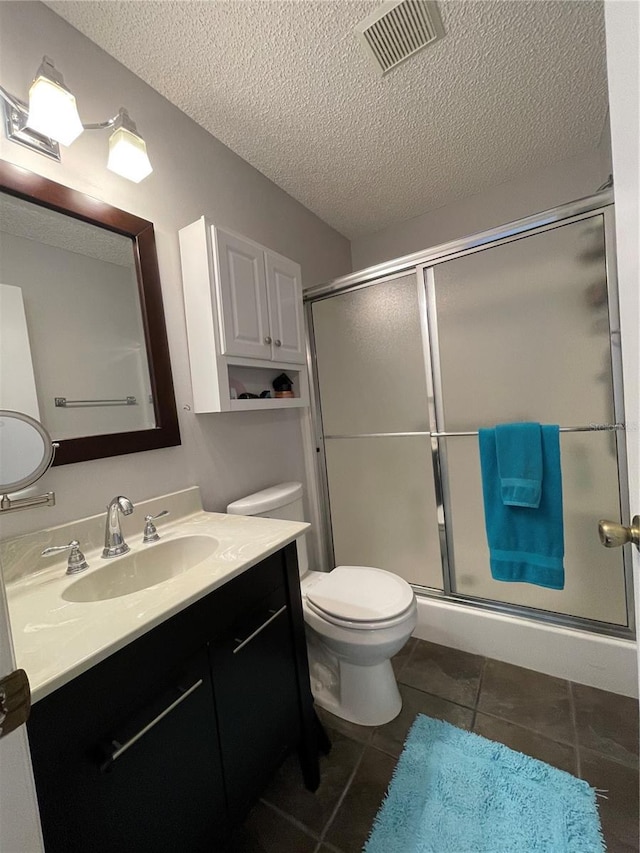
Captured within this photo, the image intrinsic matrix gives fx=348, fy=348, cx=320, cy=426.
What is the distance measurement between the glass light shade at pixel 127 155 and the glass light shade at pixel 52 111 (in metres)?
0.13

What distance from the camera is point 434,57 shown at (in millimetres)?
1232

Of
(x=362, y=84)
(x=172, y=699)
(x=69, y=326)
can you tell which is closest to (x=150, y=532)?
(x=172, y=699)

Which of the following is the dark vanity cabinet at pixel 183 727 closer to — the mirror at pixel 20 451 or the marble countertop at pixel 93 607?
the marble countertop at pixel 93 607

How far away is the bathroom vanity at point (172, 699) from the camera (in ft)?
1.87

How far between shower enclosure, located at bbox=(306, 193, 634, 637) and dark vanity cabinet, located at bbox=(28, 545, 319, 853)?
1.00m

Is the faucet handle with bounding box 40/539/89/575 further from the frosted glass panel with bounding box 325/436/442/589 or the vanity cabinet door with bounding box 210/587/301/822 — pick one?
the frosted glass panel with bounding box 325/436/442/589

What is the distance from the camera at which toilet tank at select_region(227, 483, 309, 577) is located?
1.43m

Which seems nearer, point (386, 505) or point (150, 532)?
point (150, 532)

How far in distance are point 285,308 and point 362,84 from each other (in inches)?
33.9

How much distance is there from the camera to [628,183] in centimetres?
50

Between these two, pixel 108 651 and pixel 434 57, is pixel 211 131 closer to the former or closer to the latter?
pixel 434 57

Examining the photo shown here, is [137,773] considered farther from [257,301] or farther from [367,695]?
[257,301]

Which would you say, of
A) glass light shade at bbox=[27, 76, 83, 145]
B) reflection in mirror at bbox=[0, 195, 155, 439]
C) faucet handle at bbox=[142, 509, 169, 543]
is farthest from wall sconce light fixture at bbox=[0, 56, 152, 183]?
faucet handle at bbox=[142, 509, 169, 543]

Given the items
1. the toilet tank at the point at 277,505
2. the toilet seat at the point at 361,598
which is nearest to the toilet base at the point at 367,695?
the toilet seat at the point at 361,598
